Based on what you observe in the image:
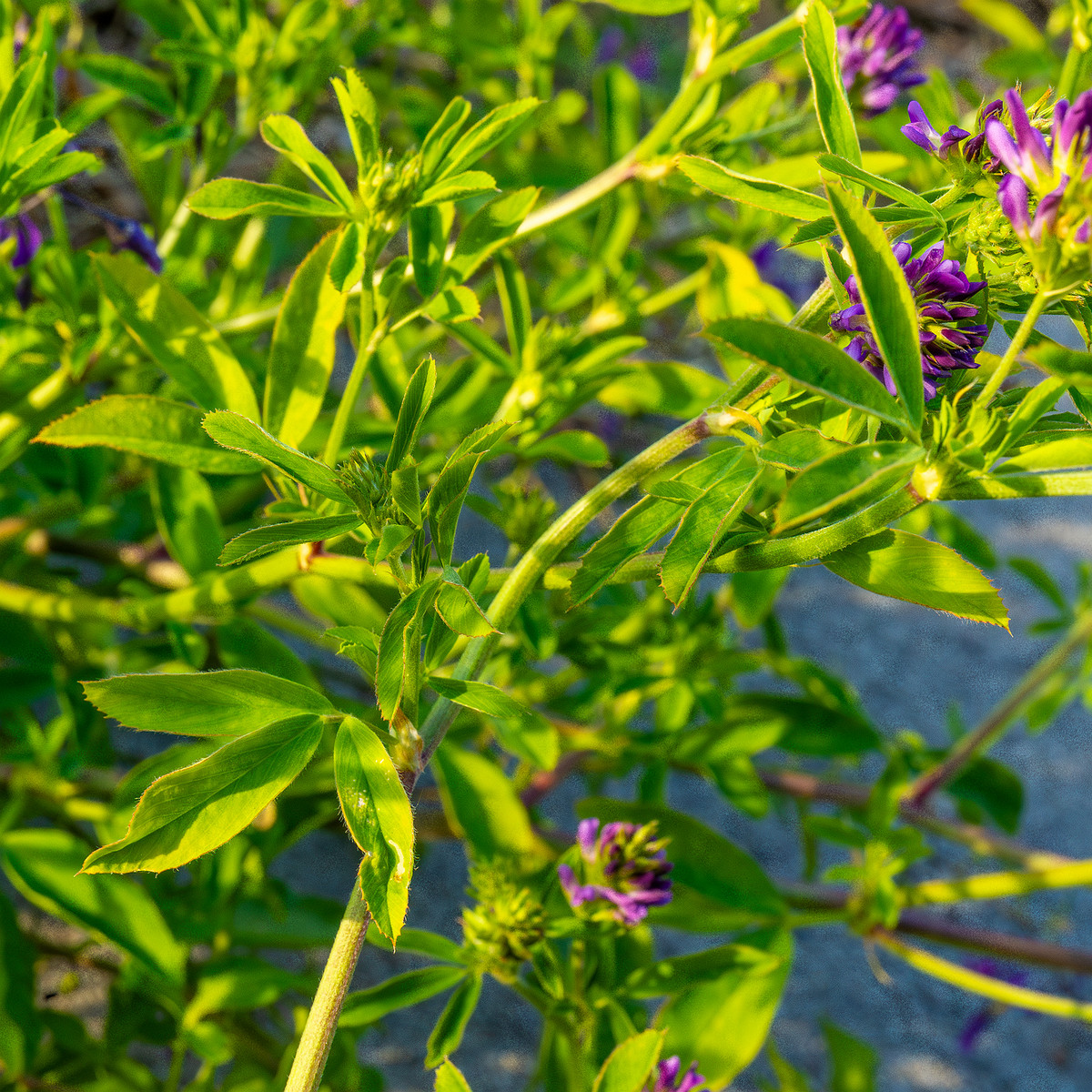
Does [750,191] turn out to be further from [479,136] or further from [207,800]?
[207,800]

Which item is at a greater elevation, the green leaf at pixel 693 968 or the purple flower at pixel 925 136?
the purple flower at pixel 925 136

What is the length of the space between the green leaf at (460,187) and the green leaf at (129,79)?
0.57 meters

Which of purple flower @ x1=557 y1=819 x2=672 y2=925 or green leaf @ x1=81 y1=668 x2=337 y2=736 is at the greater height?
green leaf @ x1=81 y1=668 x2=337 y2=736

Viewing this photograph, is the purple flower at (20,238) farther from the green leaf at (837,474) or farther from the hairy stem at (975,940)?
the hairy stem at (975,940)

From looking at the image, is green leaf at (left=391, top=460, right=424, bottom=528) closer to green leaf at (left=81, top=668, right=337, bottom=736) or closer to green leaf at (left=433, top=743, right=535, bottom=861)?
green leaf at (left=81, top=668, right=337, bottom=736)

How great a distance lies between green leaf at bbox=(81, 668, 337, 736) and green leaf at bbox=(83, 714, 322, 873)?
15 mm

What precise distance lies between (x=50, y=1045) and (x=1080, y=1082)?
4.57 feet

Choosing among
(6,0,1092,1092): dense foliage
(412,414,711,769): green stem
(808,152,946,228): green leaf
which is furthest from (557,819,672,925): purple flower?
(808,152,946,228): green leaf

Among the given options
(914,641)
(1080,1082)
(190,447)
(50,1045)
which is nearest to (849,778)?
(914,641)

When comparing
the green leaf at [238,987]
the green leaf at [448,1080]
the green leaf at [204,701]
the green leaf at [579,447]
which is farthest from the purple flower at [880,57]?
the green leaf at [238,987]

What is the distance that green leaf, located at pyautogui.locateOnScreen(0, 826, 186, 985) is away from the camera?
86 centimetres

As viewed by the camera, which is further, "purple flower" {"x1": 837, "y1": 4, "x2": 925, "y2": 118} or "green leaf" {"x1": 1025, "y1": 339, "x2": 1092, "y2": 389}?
"purple flower" {"x1": 837, "y1": 4, "x2": 925, "y2": 118}

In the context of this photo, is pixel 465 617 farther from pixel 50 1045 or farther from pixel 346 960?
pixel 50 1045

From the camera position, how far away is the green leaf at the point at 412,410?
47 centimetres
